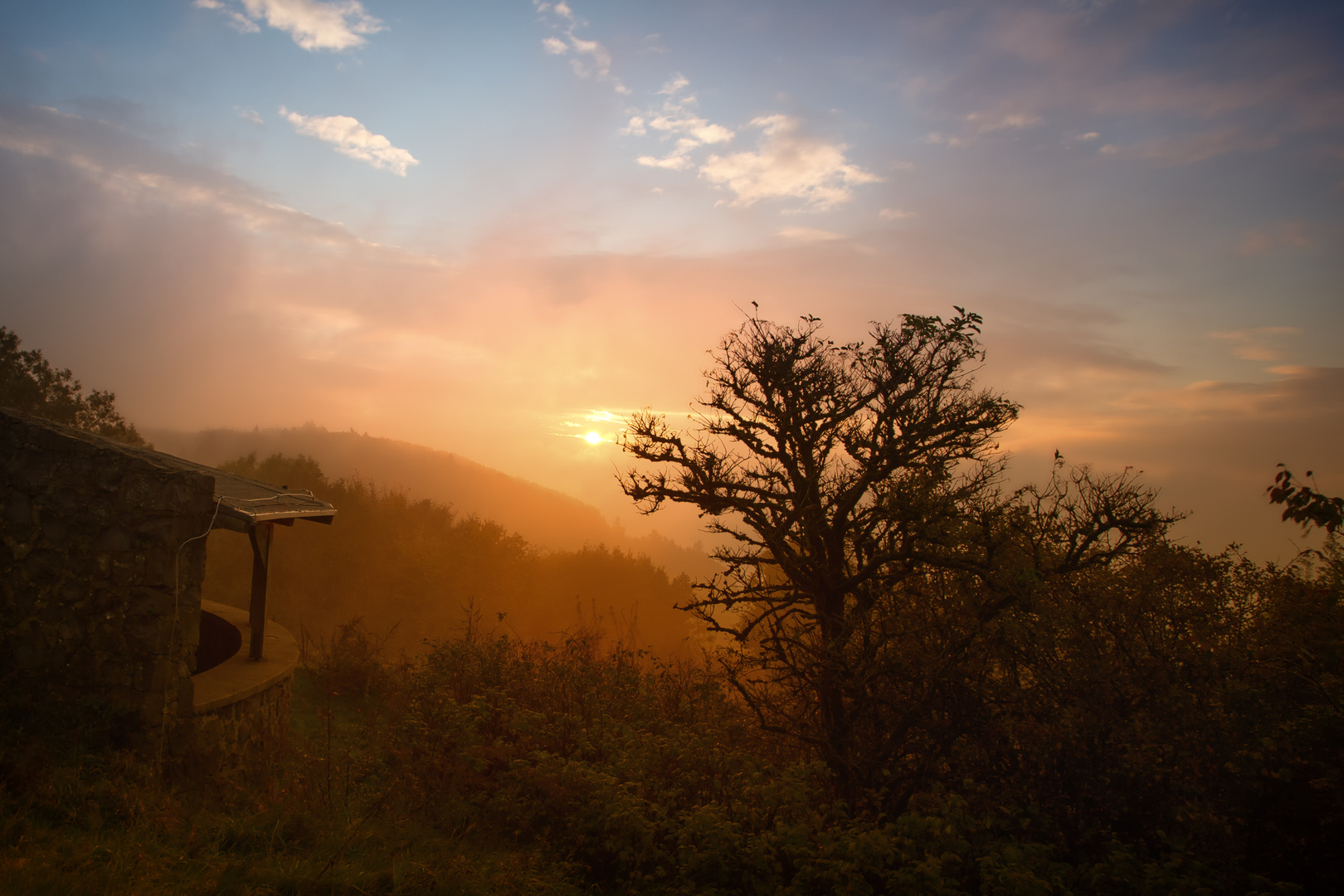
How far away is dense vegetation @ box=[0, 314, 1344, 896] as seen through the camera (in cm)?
462

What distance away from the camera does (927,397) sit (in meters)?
9.59

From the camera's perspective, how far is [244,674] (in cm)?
836

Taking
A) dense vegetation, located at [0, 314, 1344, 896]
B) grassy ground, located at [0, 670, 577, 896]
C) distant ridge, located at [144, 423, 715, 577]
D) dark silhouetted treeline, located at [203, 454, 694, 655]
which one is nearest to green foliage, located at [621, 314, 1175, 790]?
dense vegetation, located at [0, 314, 1344, 896]

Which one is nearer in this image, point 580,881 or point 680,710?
point 580,881

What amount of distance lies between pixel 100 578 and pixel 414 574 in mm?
30731

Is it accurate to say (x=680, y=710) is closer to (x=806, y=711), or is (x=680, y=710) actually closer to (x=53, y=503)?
(x=806, y=711)

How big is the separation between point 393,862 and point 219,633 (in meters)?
9.39

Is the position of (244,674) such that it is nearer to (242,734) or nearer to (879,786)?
(242,734)

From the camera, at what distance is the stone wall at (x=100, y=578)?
622cm

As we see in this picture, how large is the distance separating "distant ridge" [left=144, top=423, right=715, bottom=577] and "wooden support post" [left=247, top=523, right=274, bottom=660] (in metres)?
63.4

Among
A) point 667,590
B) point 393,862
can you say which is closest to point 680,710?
point 393,862

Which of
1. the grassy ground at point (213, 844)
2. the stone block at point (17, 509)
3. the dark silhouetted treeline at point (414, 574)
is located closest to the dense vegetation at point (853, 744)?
the grassy ground at point (213, 844)

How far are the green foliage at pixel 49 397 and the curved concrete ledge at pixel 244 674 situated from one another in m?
23.5

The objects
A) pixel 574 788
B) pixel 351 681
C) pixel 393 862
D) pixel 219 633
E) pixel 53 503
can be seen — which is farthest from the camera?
pixel 351 681
